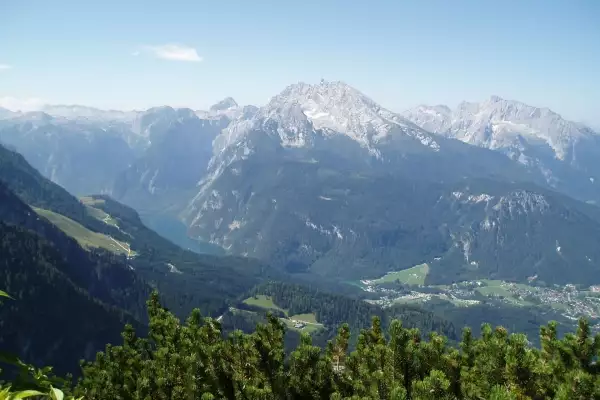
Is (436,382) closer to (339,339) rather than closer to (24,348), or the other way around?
(339,339)

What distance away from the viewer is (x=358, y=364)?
22.3m

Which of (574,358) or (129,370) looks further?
(129,370)

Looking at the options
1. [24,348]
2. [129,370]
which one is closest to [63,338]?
[24,348]

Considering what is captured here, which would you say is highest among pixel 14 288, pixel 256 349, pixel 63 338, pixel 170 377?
pixel 256 349

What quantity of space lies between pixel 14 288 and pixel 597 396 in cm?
21459

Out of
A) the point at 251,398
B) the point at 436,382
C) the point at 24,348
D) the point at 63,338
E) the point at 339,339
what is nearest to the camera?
the point at 436,382

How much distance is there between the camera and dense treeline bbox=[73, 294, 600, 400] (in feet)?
60.4

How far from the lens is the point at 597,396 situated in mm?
16359

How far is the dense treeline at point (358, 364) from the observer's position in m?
18.4

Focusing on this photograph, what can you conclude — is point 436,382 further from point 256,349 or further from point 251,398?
point 256,349

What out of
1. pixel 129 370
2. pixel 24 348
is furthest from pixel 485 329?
pixel 24 348

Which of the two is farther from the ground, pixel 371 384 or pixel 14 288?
pixel 371 384

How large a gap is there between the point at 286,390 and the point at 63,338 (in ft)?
646

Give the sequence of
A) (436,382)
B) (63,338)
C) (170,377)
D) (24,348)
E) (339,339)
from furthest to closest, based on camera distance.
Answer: (63,338) < (24,348) < (339,339) < (170,377) < (436,382)
